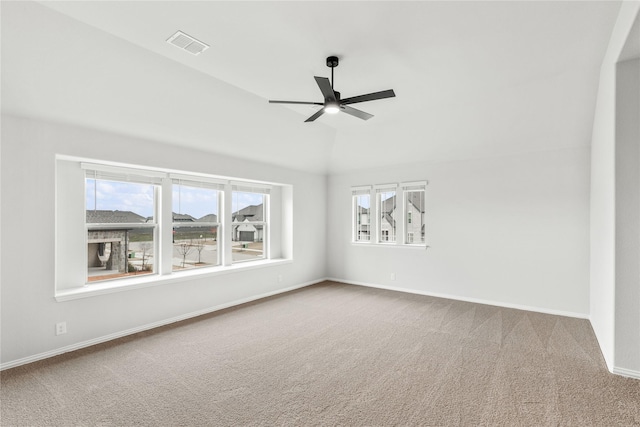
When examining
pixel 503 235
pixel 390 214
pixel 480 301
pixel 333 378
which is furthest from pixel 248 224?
pixel 503 235

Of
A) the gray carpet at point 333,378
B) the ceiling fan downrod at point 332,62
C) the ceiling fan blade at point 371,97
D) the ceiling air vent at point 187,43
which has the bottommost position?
the gray carpet at point 333,378

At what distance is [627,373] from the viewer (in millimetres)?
2719

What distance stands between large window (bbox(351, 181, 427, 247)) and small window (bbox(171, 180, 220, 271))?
287 cm

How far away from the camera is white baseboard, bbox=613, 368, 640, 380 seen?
268 centimetres

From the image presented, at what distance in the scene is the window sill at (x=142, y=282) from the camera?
3.34 metres

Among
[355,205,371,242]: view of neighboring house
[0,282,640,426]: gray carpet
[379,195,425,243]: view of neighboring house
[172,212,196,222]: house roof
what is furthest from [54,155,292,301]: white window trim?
[379,195,425,243]: view of neighboring house

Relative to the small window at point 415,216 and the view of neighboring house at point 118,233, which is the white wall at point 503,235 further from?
the view of neighboring house at point 118,233

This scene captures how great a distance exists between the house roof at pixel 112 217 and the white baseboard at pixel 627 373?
5.40 metres

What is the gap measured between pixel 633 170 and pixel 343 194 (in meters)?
4.62

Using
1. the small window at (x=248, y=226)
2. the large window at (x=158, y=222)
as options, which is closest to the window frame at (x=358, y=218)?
the small window at (x=248, y=226)

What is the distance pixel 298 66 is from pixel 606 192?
3327mm

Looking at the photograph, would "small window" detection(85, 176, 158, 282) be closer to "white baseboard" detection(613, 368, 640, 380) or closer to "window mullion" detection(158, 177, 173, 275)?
"window mullion" detection(158, 177, 173, 275)

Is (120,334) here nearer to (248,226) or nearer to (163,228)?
(163,228)

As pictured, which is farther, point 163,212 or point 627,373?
point 163,212
